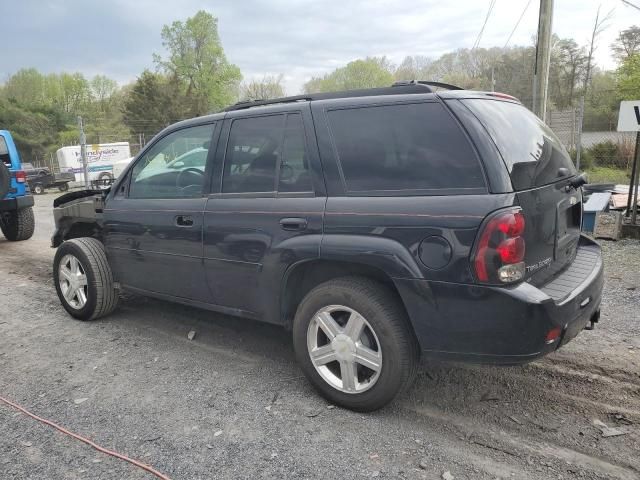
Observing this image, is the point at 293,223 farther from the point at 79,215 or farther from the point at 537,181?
the point at 79,215

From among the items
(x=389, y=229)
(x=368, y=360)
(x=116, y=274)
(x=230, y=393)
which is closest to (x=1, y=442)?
(x=230, y=393)

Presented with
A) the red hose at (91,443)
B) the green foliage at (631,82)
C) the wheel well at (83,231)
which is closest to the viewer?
the red hose at (91,443)

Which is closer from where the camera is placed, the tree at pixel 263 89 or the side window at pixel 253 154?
the side window at pixel 253 154

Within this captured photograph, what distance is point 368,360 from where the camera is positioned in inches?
114

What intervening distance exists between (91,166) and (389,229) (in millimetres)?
27726

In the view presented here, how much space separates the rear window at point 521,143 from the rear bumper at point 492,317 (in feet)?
1.88

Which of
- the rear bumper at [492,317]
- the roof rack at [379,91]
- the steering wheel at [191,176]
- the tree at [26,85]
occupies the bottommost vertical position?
the rear bumper at [492,317]

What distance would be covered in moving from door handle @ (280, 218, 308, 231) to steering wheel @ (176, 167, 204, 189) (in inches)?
35.5

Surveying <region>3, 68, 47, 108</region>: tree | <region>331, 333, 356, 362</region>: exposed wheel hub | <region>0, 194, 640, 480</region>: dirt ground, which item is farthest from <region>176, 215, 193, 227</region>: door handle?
<region>3, 68, 47, 108</region>: tree

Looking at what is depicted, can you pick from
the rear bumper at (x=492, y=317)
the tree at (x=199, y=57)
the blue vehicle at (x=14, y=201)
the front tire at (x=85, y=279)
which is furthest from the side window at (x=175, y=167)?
the tree at (x=199, y=57)

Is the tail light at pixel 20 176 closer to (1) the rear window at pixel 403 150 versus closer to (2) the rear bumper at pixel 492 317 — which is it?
(1) the rear window at pixel 403 150

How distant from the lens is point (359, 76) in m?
84.2

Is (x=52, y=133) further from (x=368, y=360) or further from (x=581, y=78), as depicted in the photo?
(x=368, y=360)

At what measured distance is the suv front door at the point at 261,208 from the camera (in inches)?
121
